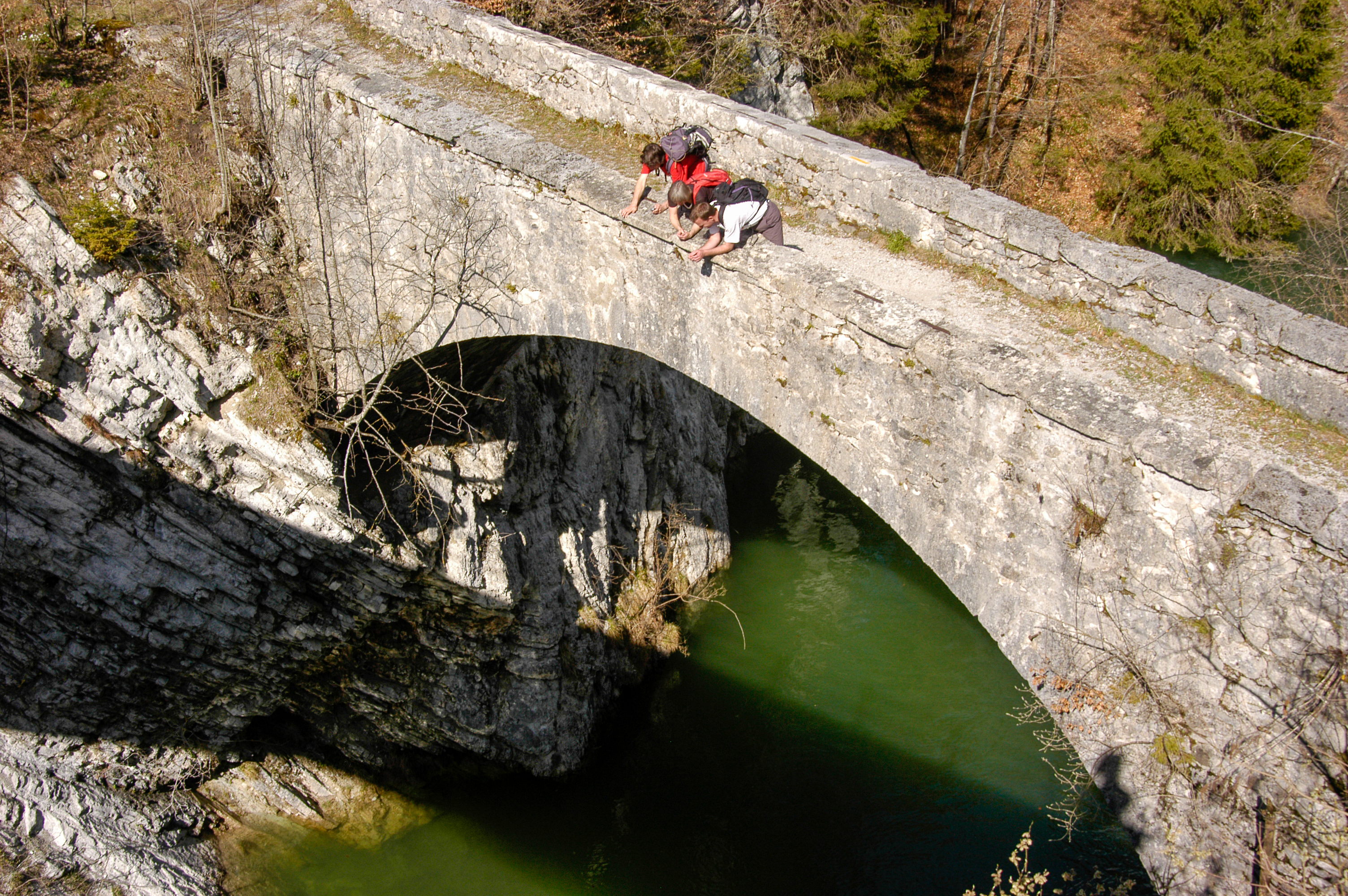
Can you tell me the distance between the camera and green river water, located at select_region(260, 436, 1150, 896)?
8109 mm

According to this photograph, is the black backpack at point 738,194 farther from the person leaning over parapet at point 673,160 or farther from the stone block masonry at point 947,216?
the stone block masonry at point 947,216

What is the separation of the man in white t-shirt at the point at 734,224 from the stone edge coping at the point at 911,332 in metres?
0.09

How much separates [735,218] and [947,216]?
133cm

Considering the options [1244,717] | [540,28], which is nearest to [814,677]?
[1244,717]

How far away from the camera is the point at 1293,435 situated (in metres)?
3.77

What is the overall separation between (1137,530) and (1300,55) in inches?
531

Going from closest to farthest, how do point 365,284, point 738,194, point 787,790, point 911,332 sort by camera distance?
point 911,332, point 738,194, point 365,284, point 787,790

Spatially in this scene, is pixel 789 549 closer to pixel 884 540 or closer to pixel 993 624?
pixel 884 540

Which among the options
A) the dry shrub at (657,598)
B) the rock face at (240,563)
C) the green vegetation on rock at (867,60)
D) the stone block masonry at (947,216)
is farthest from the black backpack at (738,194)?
the green vegetation on rock at (867,60)

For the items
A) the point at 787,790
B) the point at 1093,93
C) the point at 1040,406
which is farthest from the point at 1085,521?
the point at 1093,93

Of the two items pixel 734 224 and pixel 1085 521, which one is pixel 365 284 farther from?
pixel 1085 521

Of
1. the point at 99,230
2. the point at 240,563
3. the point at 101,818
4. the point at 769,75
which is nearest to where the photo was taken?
the point at 99,230

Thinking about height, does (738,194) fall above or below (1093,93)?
below

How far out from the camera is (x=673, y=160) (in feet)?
18.3
